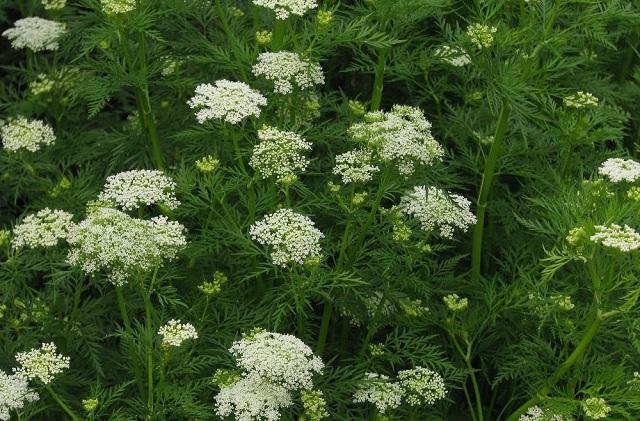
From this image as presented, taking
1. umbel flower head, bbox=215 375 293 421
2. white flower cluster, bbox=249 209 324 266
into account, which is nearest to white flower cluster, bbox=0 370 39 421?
umbel flower head, bbox=215 375 293 421

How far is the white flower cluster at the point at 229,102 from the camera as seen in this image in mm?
4730

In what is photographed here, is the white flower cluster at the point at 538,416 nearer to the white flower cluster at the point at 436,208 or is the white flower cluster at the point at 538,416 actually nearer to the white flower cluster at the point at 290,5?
the white flower cluster at the point at 436,208

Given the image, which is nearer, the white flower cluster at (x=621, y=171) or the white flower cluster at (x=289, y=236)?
the white flower cluster at (x=289, y=236)

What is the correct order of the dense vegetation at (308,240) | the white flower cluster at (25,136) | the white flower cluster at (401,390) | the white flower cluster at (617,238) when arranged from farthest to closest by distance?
the white flower cluster at (25,136) < the white flower cluster at (401,390) < the dense vegetation at (308,240) < the white flower cluster at (617,238)

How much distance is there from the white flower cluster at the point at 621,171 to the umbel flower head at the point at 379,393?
1.53m

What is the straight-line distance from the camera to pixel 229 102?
4.75 m

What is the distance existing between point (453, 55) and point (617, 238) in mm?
1803

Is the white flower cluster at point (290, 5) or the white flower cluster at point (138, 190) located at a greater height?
the white flower cluster at point (290, 5)

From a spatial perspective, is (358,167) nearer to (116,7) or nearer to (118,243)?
(118,243)

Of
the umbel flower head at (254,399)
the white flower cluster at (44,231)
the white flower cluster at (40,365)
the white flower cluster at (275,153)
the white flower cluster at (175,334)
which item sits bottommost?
the white flower cluster at (40,365)

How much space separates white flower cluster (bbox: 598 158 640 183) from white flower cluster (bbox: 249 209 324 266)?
4.94 ft

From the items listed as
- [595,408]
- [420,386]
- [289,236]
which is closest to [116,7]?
[289,236]

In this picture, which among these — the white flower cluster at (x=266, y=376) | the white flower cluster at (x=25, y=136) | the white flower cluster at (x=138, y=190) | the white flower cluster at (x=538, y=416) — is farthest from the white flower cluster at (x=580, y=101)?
the white flower cluster at (x=25, y=136)

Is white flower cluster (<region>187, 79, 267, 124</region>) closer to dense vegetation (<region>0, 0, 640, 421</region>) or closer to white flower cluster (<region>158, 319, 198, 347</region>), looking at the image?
dense vegetation (<region>0, 0, 640, 421</region>)
